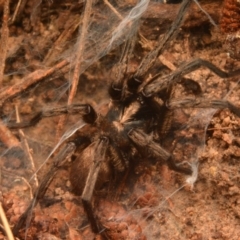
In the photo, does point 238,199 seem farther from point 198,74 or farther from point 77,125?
point 77,125

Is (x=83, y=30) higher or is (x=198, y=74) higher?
(x=83, y=30)

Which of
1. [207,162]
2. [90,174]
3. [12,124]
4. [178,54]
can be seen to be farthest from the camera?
[178,54]

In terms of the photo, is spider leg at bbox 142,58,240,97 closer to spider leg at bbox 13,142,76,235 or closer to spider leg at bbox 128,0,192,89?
spider leg at bbox 128,0,192,89

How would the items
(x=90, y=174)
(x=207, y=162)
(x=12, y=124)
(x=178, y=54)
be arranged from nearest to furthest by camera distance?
(x=90, y=174), (x=207, y=162), (x=12, y=124), (x=178, y=54)

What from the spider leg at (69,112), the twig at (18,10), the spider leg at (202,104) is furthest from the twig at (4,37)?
the spider leg at (202,104)

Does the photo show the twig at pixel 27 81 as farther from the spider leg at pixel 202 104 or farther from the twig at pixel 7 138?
the spider leg at pixel 202 104

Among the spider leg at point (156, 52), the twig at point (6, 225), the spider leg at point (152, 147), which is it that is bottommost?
the twig at point (6, 225)

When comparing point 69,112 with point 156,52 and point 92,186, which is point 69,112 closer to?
point 92,186

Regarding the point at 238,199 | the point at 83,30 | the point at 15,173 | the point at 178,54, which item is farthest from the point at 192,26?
the point at 15,173
